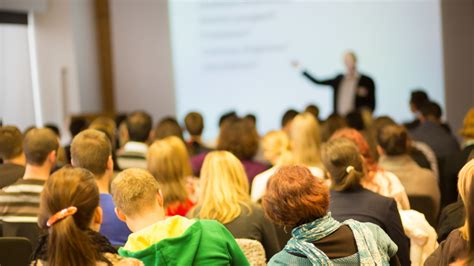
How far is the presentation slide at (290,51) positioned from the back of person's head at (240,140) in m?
5.44

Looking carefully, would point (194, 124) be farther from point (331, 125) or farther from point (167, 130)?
point (331, 125)

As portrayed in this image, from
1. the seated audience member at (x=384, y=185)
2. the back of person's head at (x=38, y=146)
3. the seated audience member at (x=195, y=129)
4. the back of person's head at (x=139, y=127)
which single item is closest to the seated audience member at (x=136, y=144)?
the back of person's head at (x=139, y=127)

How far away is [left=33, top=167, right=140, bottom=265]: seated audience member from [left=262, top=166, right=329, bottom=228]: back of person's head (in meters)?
0.65

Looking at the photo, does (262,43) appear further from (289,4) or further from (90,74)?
(90,74)

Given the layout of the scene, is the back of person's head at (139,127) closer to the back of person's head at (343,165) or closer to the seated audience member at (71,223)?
the back of person's head at (343,165)

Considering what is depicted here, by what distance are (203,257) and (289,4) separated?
28.6 feet

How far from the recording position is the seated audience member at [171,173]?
4934 mm

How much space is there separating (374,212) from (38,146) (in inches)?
78.9

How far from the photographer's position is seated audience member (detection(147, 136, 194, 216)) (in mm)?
4934

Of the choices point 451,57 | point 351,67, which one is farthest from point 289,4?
point 451,57

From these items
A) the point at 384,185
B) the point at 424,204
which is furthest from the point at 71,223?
the point at 424,204

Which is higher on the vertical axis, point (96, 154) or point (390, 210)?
point (96, 154)

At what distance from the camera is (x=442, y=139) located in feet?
25.4

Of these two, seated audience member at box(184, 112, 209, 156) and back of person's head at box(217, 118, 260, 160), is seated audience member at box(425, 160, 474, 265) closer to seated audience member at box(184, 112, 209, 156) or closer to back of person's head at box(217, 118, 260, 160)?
back of person's head at box(217, 118, 260, 160)
